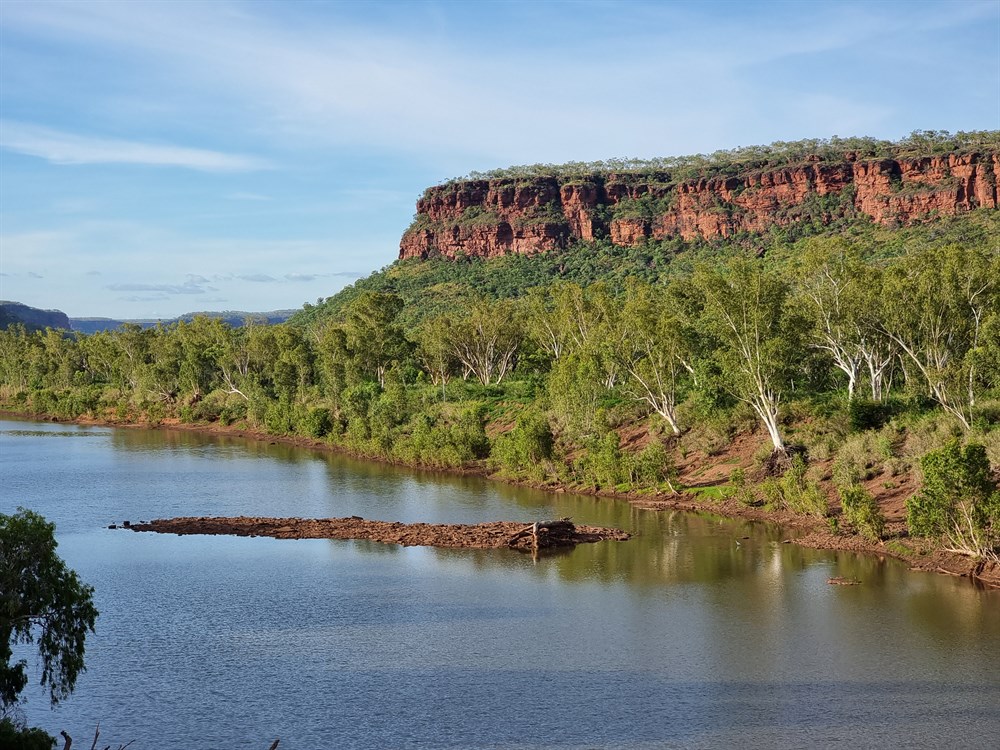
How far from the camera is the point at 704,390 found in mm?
52469

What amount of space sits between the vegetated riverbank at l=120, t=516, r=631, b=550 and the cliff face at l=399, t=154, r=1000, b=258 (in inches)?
4015

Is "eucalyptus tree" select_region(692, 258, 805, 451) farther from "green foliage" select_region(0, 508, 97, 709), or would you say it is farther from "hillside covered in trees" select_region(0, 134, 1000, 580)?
"green foliage" select_region(0, 508, 97, 709)

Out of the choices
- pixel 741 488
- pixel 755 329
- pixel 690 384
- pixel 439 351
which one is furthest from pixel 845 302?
pixel 439 351

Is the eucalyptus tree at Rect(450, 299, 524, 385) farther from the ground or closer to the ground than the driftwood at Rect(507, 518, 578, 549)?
farther from the ground

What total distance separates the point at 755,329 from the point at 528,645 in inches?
863

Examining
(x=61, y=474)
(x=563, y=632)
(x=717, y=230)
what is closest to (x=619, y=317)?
(x=563, y=632)

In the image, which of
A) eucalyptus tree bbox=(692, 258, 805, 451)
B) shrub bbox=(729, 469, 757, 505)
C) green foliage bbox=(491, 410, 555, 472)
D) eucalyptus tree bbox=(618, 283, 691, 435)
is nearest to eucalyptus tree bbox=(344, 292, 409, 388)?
green foliage bbox=(491, 410, 555, 472)

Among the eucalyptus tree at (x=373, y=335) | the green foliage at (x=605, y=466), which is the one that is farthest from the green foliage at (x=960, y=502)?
the eucalyptus tree at (x=373, y=335)

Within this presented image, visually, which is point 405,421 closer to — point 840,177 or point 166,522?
point 166,522

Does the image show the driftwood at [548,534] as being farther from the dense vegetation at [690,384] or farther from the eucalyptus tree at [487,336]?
the eucalyptus tree at [487,336]

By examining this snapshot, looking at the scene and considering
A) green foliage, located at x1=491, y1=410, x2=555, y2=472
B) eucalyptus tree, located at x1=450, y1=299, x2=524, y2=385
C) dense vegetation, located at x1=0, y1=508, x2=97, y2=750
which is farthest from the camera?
eucalyptus tree, located at x1=450, y1=299, x2=524, y2=385

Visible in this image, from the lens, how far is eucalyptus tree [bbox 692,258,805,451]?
4444cm

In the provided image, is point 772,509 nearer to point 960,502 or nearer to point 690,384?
point 960,502

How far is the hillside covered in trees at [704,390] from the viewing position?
40.8 meters
